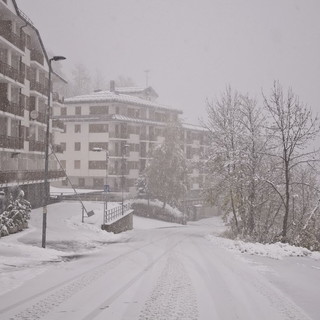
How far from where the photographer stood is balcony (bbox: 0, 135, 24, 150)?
31141 mm

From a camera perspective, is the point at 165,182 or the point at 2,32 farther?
the point at 165,182

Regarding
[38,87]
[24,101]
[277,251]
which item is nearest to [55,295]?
[277,251]

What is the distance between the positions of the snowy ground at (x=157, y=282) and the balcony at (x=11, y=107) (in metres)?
13.3

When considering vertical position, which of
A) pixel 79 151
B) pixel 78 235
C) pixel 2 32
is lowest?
pixel 78 235

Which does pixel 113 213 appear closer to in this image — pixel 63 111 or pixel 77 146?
pixel 77 146

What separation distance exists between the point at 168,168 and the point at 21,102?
2419cm

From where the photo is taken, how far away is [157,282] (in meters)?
13.2

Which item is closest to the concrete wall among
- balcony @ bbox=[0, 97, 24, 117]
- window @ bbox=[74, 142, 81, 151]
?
balcony @ bbox=[0, 97, 24, 117]

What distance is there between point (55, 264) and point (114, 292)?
5.07 m

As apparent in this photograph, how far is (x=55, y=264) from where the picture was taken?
16172 mm

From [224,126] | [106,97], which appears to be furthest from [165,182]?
[224,126]

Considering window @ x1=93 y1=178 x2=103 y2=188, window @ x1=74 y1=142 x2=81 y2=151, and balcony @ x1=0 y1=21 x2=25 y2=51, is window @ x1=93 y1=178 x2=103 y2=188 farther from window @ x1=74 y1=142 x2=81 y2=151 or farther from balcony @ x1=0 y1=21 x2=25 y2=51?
balcony @ x1=0 y1=21 x2=25 y2=51

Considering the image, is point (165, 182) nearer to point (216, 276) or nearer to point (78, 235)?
point (78, 235)

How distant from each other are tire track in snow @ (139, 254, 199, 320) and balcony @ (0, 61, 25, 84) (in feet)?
74.8
